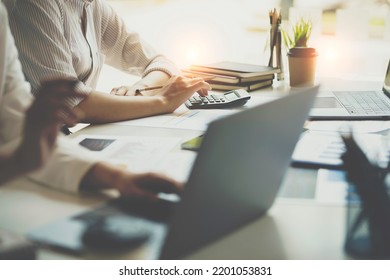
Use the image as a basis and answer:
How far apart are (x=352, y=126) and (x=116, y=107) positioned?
2.26ft

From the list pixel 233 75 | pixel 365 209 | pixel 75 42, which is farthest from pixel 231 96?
pixel 365 209

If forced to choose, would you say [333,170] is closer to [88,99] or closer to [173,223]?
[173,223]

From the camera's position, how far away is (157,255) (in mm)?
684

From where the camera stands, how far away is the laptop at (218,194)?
631 mm

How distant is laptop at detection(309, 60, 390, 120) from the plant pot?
0.63 ft

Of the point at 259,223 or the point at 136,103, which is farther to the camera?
the point at 136,103

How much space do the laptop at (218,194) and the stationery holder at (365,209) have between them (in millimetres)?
109

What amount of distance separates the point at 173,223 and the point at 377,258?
0.32 meters

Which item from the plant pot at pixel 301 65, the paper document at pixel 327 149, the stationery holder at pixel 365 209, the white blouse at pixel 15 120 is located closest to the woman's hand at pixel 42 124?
the white blouse at pixel 15 120

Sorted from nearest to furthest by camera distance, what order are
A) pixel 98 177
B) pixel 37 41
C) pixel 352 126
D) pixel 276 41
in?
pixel 98 177
pixel 352 126
pixel 37 41
pixel 276 41

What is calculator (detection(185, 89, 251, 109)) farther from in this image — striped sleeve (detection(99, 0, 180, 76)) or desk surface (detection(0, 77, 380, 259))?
desk surface (detection(0, 77, 380, 259))

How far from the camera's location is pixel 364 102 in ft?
5.37

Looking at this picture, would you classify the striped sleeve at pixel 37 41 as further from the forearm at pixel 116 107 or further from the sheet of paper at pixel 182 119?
the sheet of paper at pixel 182 119

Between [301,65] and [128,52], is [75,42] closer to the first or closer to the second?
[128,52]
